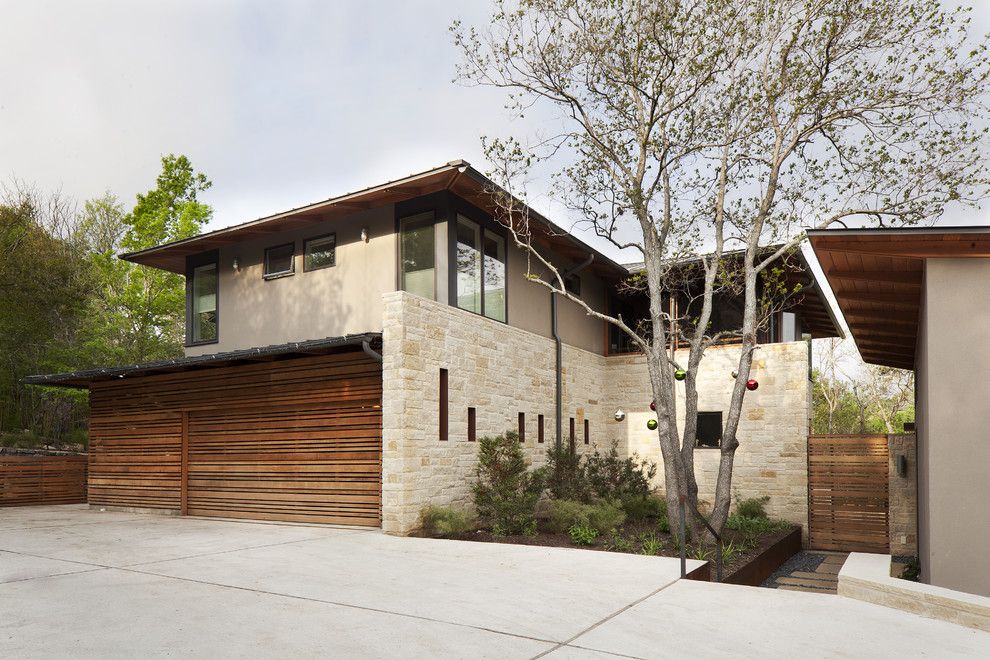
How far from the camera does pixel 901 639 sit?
481cm

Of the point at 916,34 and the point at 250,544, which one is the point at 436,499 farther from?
the point at 916,34

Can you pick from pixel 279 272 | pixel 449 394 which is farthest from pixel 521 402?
pixel 279 272

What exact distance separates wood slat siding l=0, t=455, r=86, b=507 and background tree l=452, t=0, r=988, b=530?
40.7 feet

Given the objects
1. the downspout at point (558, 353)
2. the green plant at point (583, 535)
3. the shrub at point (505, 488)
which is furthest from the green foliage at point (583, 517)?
the downspout at point (558, 353)

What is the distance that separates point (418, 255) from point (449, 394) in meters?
2.53

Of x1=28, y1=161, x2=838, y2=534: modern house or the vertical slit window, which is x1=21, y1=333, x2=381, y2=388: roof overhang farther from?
the vertical slit window

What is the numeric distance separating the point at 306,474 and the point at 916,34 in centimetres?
1108

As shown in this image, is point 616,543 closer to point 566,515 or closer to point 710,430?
point 566,515

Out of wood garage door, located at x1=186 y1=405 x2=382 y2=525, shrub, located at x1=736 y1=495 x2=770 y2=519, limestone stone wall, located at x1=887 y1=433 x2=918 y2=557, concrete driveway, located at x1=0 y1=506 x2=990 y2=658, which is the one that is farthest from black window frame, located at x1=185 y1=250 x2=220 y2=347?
limestone stone wall, located at x1=887 y1=433 x2=918 y2=557

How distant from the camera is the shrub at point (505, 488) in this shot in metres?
10.3

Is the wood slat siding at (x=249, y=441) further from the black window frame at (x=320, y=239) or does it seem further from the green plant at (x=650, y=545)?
the green plant at (x=650, y=545)

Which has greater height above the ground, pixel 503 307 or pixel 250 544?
pixel 503 307

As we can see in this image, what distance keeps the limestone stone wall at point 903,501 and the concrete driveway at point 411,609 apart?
6926mm

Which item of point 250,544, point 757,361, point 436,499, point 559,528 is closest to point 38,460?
point 250,544
